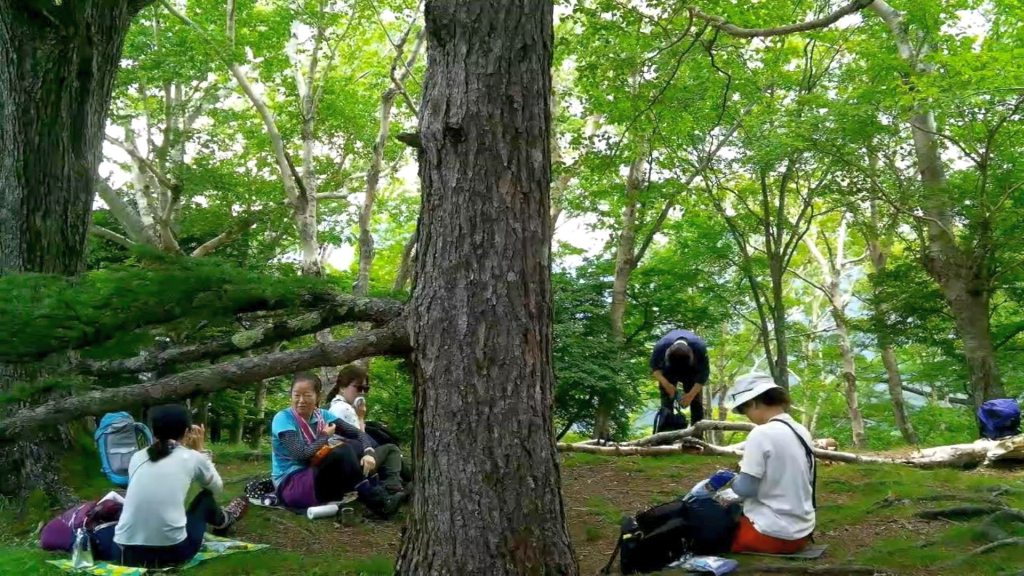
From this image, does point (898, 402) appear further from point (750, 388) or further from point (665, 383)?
point (750, 388)

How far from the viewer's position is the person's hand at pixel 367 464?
227 inches

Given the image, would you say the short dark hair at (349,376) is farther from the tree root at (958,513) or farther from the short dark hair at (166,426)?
the tree root at (958,513)

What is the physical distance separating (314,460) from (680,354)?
13.2 feet

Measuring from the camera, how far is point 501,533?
10.5ft

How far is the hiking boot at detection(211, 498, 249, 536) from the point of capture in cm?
512

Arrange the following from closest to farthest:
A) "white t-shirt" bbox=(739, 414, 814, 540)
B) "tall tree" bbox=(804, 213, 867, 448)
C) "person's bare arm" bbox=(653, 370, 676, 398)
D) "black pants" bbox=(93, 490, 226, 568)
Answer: "white t-shirt" bbox=(739, 414, 814, 540) < "black pants" bbox=(93, 490, 226, 568) < "person's bare arm" bbox=(653, 370, 676, 398) < "tall tree" bbox=(804, 213, 867, 448)

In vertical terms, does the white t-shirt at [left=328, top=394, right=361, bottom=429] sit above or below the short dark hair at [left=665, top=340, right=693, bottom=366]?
below

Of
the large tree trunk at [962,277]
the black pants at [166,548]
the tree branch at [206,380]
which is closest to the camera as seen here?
the tree branch at [206,380]

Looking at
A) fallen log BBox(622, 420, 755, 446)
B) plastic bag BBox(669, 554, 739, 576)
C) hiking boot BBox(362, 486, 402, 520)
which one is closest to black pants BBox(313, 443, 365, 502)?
hiking boot BBox(362, 486, 402, 520)

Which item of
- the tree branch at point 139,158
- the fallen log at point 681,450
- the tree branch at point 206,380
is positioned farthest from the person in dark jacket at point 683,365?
the tree branch at point 139,158

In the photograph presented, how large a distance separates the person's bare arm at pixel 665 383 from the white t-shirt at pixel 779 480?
3.84 metres

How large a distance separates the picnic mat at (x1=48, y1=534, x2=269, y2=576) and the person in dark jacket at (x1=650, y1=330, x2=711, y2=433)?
463 cm

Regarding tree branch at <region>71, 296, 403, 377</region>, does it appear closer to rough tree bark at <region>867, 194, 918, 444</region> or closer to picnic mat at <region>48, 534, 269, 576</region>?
picnic mat at <region>48, 534, 269, 576</region>

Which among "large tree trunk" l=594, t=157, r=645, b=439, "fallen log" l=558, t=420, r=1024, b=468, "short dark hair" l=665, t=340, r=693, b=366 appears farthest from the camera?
"large tree trunk" l=594, t=157, r=645, b=439
